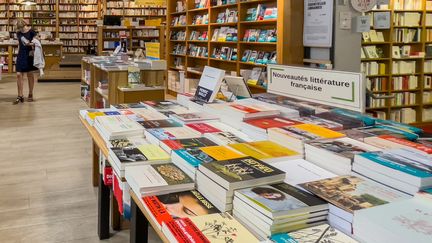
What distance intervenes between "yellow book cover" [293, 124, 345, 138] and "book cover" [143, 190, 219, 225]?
0.72 metres

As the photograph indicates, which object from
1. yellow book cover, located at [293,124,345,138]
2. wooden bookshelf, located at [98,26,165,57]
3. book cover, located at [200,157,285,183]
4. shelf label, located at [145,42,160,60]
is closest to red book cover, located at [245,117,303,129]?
yellow book cover, located at [293,124,345,138]

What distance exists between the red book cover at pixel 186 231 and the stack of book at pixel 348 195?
1.30ft

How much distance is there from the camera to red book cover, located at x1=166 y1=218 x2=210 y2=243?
4.21ft

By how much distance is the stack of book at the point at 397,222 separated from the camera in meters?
1.15

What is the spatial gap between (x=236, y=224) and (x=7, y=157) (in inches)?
177

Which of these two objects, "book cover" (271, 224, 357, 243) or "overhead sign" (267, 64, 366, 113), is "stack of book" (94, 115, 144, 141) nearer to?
"overhead sign" (267, 64, 366, 113)

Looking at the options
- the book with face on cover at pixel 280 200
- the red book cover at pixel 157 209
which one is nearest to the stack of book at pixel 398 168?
the book with face on cover at pixel 280 200

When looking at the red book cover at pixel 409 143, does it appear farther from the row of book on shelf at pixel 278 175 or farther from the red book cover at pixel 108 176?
the red book cover at pixel 108 176

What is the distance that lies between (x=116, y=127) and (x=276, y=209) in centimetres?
139

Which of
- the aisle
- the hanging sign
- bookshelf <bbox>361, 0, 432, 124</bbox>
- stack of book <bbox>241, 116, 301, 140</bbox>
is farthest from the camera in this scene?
bookshelf <bbox>361, 0, 432, 124</bbox>

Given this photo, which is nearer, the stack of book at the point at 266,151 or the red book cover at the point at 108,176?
the stack of book at the point at 266,151

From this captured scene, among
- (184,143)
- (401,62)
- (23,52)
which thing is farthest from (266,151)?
(23,52)

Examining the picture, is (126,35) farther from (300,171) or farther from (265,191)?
(265,191)

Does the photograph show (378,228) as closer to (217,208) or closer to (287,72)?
(217,208)
